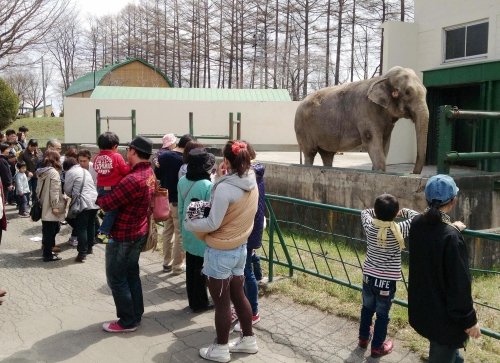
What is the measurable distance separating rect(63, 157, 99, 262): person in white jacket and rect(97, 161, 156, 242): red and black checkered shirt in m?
2.83

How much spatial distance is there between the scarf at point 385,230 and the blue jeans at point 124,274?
2.13 m

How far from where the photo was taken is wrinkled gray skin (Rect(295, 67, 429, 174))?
8844mm

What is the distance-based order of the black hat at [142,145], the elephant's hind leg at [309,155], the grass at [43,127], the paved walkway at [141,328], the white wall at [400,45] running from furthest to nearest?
the grass at [43,127], the white wall at [400,45], the elephant's hind leg at [309,155], the black hat at [142,145], the paved walkway at [141,328]

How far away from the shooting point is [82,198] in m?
7.48

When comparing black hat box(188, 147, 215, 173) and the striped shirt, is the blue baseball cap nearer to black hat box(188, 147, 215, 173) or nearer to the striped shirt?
the striped shirt

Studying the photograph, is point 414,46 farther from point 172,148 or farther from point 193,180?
point 193,180

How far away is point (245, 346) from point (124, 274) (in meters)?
1.28

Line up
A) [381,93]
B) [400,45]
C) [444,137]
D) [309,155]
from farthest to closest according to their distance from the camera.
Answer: [400,45] → [309,155] → [381,93] → [444,137]

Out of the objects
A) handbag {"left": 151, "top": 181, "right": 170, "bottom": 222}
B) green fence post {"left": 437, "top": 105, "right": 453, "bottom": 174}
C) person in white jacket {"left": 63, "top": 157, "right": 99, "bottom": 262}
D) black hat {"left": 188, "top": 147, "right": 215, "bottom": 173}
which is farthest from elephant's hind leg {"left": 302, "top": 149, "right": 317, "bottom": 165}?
handbag {"left": 151, "top": 181, "right": 170, "bottom": 222}

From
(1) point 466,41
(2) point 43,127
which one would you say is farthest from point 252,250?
(2) point 43,127

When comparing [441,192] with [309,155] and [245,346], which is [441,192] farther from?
[309,155]

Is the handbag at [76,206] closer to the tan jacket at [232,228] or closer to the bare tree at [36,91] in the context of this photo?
the tan jacket at [232,228]

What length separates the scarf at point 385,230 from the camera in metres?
3.99

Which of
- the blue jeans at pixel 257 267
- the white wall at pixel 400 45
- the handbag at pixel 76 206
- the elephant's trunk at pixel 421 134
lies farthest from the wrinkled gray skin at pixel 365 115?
the handbag at pixel 76 206
